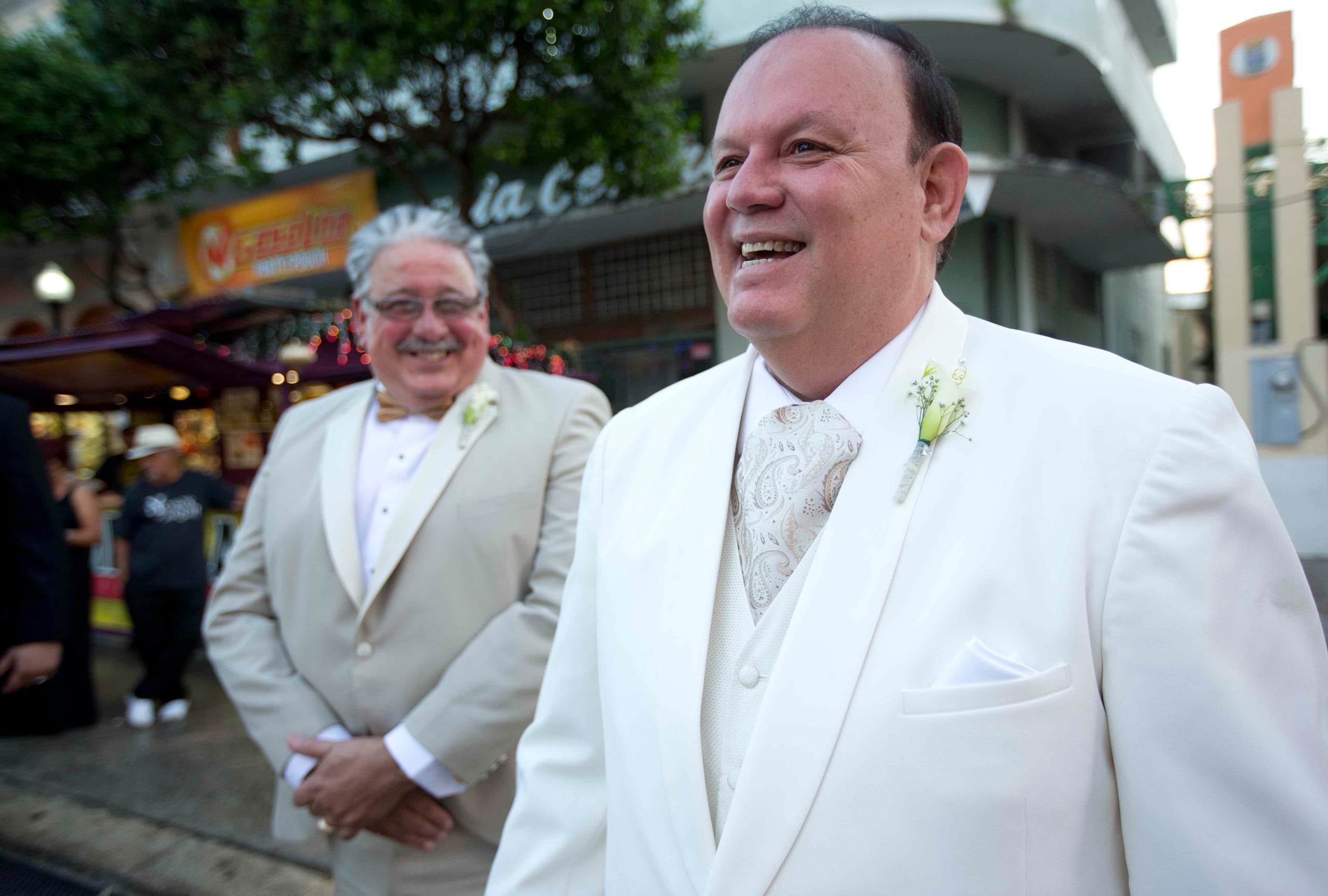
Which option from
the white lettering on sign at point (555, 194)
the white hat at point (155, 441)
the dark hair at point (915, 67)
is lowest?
the white hat at point (155, 441)

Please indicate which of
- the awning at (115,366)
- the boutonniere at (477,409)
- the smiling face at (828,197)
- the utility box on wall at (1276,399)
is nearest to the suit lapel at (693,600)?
the smiling face at (828,197)

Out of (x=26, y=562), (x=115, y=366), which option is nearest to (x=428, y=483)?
(x=26, y=562)

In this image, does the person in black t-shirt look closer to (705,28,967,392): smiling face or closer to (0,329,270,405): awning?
(0,329,270,405): awning

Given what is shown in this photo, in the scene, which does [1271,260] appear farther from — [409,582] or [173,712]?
[173,712]

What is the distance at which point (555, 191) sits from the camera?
1045cm

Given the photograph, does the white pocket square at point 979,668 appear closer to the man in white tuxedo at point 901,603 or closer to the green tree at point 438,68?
the man in white tuxedo at point 901,603

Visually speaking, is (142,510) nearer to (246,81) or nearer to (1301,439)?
(246,81)

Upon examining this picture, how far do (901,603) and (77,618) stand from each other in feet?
21.2

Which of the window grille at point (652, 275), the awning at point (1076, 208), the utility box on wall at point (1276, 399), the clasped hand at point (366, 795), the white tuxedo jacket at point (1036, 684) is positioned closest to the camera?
the white tuxedo jacket at point (1036, 684)

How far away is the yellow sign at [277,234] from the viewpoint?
1302 cm

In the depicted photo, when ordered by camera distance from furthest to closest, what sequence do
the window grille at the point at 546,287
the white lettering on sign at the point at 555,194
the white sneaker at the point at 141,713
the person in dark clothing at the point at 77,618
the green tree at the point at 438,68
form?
the window grille at the point at 546,287 → the white lettering on sign at the point at 555,194 → the green tree at the point at 438,68 → the white sneaker at the point at 141,713 → the person in dark clothing at the point at 77,618

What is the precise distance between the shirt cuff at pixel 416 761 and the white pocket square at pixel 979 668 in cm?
145

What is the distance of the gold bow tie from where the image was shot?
8.01 ft

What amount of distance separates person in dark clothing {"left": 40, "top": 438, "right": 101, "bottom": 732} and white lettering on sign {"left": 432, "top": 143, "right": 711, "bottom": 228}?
4.98 meters
